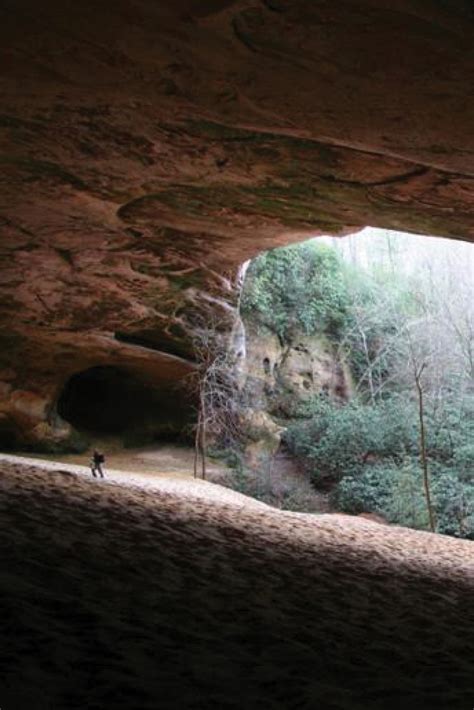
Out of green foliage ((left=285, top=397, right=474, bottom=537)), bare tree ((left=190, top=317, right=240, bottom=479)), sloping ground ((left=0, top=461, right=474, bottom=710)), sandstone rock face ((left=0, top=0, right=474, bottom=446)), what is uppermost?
sandstone rock face ((left=0, top=0, right=474, bottom=446))

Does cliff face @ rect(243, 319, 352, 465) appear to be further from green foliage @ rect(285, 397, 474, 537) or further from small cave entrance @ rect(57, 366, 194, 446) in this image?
small cave entrance @ rect(57, 366, 194, 446)

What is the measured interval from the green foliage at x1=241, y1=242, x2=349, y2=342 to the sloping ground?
41.1 ft

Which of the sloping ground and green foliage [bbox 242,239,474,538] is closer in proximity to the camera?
the sloping ground

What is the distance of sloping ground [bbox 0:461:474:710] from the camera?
7.48 ft

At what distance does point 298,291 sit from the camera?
1959 centimetres

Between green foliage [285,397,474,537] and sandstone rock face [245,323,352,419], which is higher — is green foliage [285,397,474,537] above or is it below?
below

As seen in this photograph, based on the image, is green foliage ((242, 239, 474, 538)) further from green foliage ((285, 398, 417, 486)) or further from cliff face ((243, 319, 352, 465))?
cliff face ((243, 319, 352, 465))

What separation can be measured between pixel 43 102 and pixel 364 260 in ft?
68.9

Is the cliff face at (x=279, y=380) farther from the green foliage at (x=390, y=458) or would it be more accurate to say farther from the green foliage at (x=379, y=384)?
the green foliage at (x=390, y=458)

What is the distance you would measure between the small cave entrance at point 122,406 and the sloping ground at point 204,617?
11599 mm

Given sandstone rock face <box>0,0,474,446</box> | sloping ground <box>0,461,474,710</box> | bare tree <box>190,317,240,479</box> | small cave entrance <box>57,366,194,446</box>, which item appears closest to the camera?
sloping ground <box>0,461,474,710</box>

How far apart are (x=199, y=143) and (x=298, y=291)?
1342 centimetres

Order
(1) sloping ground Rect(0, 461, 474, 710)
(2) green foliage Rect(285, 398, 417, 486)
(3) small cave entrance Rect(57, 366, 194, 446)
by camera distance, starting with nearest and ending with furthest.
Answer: (1) sloping ground Rect(0, 461, 474, 710)
(2) green foliage Rect(285, 398, 417, 486)
(3) small cave entrance Rect(57, 366, 194, 446)

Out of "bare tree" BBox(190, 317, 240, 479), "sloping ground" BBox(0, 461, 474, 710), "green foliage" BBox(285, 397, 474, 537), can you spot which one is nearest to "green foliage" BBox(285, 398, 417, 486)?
"green foliage" BBox(285, 397, 474, 537)
